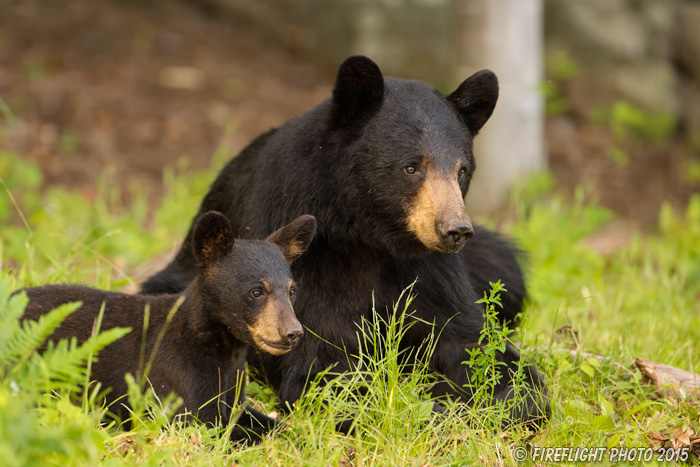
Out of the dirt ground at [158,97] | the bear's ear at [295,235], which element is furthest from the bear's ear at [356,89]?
the dirt ground at [158,97]

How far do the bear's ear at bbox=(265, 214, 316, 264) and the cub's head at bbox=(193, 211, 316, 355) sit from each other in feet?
0.24

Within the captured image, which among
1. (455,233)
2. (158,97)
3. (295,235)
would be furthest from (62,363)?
(158,97)

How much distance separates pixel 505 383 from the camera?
399cm

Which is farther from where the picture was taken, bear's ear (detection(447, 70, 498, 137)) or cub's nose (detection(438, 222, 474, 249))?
bear's ear (detection(447, 70, 498, 137))

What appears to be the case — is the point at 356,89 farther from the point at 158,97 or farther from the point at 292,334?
the point at 158,97

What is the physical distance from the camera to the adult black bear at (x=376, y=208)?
3.67 meters

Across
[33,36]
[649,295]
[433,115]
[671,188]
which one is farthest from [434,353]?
[33,36]

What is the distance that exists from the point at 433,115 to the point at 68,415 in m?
2.08

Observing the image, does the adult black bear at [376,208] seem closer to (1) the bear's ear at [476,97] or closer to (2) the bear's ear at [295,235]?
(1) the bear's ear at [476,97]

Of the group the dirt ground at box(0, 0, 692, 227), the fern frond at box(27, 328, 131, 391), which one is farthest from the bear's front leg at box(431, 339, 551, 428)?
the dirt ground at box(0, 0, 692, 227)

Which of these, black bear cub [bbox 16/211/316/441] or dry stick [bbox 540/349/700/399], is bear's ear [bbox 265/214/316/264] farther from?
dry stick [bbox 540/349/700/399]

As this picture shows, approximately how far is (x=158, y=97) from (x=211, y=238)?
7.08 meters

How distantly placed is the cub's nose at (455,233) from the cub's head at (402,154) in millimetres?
16

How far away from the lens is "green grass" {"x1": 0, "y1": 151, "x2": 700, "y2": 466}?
104 inches
